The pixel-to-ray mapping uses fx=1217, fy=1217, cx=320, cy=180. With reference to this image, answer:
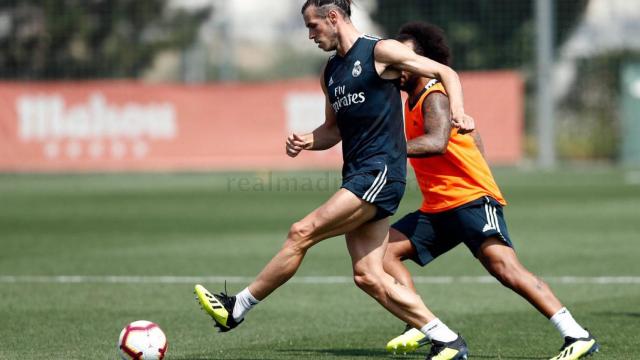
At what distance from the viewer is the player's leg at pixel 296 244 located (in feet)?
25.2

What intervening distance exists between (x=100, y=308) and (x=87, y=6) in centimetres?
2854

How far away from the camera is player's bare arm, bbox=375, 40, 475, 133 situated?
7.41m

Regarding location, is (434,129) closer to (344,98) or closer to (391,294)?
(344,98)

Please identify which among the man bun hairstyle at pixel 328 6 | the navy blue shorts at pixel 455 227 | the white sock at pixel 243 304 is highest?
the man bun hairstyle at pixel 328 6

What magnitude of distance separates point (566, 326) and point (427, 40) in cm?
224

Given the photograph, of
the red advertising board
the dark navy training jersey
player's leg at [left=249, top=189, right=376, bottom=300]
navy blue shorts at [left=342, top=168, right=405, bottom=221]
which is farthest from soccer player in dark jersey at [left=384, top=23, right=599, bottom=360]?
the red advertising board

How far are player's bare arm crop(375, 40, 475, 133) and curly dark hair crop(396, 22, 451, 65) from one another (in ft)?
3.10

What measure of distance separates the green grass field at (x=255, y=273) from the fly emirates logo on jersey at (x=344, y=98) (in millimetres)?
1740

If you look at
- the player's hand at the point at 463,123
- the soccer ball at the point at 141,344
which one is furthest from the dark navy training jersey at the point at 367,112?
the soccer ball at the point at 141,344

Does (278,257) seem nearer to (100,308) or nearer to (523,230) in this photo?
(100,308)

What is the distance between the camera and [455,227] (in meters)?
8.45

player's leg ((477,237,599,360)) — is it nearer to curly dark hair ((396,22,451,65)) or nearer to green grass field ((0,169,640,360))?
green grass field ((0,169,640,360))

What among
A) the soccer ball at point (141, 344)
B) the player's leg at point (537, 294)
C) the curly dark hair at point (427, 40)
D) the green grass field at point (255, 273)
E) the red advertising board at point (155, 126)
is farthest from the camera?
the red advertising board at point (155, 126)

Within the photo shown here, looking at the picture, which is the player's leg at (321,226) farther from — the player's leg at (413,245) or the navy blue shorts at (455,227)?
the player's leg at (413,245)
